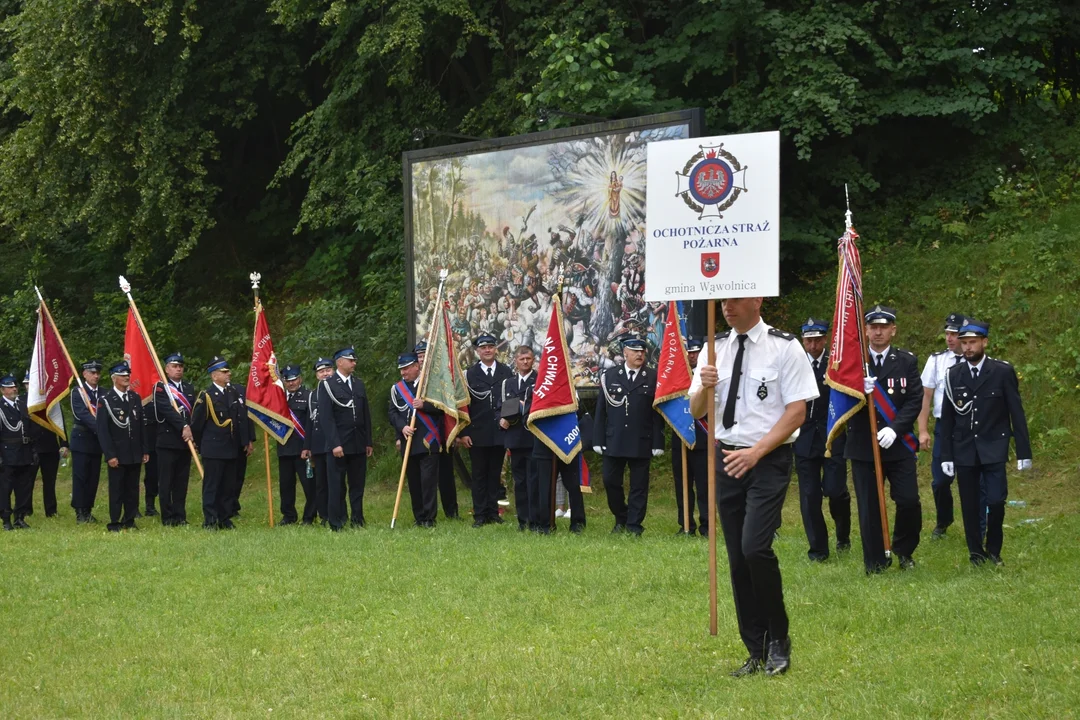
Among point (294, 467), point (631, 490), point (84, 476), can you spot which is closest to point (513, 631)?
point (631, 490)

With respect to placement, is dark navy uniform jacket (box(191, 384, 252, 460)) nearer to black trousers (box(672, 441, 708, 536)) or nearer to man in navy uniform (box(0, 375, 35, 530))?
man in navy uniform (box(0, 375, 35, 530))

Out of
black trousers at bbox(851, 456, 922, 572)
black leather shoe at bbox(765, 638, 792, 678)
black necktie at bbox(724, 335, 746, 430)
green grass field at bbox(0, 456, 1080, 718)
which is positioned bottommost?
green grass field at bbox(0, 456, 1080, 718)

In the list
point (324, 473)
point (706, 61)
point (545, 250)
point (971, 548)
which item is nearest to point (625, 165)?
point (545, 250)

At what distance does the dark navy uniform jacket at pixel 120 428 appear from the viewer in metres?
16.9

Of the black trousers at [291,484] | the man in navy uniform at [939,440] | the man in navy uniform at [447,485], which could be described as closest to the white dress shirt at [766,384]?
the man in navy uniform at [939,440]

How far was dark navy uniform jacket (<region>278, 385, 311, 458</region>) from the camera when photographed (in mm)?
17344

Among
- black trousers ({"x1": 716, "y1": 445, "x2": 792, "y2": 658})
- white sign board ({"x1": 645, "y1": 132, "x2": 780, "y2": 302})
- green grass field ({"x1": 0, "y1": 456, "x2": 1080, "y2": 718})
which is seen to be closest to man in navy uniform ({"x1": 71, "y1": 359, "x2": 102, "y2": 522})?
green grass field ({"x1": 0, "y1": 456, "x2": 1080, "y2": 718})

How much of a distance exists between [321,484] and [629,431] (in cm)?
464

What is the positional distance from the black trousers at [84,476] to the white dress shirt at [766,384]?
538 inches

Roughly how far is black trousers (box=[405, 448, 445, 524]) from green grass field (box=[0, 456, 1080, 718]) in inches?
72.3

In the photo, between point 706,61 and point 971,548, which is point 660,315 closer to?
point 706,61

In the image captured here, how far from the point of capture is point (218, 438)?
1703 cm

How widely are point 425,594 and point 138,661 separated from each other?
8.70 feet

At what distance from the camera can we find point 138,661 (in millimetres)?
8484
